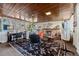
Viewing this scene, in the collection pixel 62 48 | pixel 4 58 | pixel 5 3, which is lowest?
pixel 4 58

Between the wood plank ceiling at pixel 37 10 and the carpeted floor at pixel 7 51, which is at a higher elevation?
the wood plank ceiling at pixel 37 10

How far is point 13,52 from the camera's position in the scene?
196 centimetres

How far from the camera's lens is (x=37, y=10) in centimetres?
193

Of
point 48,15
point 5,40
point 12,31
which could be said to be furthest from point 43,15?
point 5,40

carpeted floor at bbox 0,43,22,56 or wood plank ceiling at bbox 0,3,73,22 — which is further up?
wood plank ceiling at bbox 0,3,73,22

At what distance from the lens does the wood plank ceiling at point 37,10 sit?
6.28ft

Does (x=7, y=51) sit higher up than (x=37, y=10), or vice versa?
(x=37, y=10)

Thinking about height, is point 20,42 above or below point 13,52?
above

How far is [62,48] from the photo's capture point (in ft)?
6.39

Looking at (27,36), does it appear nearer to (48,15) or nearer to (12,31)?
(12,31)

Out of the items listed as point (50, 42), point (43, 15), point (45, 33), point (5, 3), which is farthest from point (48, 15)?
point (5, 3)

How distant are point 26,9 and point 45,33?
17.5 inches

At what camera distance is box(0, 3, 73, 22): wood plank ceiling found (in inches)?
75.4

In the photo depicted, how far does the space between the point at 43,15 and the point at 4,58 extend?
86 cm
